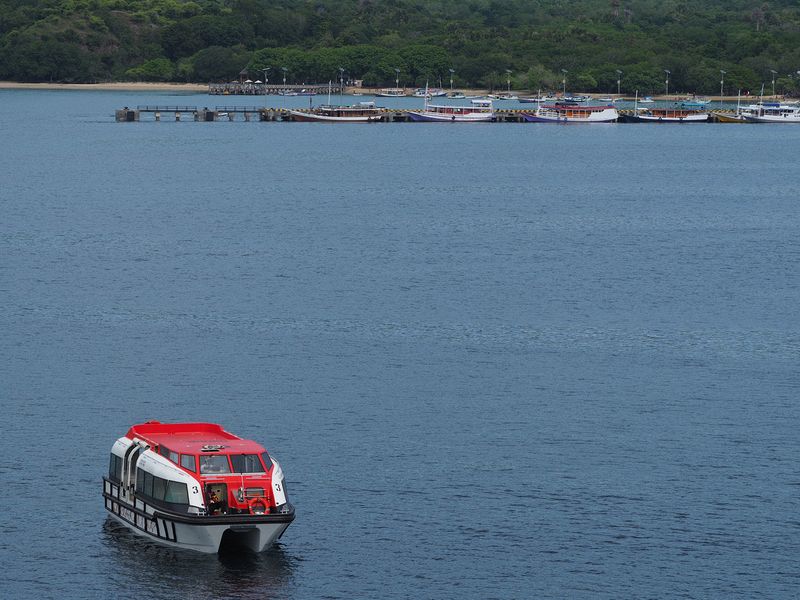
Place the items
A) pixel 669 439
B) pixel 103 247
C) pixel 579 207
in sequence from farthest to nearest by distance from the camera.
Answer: pixel 579 207 < pixel 103 247 < pixel 669 439

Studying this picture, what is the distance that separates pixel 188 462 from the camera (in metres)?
58.0

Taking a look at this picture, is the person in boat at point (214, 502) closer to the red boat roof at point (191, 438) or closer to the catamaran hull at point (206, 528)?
the catamaran hull at point (206, 528)

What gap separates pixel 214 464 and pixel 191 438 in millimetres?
3963

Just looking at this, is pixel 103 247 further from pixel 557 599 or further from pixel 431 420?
pixel 557 599

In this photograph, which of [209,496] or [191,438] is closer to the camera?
[209,496]

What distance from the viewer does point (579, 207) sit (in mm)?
171750

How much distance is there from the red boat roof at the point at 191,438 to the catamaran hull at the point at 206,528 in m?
2.61

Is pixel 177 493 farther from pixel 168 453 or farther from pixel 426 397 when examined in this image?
pixel 426 397

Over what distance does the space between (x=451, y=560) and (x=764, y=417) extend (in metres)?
25.6

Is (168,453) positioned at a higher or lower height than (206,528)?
higher

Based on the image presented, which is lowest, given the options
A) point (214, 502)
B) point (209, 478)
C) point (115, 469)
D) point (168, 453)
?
point (115, 469)

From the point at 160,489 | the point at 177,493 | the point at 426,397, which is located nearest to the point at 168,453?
the point at 160,489

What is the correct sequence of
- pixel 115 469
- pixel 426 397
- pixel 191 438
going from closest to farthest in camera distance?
pixel 191 438 < pixel 115 469 < pixel 426 397

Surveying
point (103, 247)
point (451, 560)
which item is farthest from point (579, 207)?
point (451, 560)
